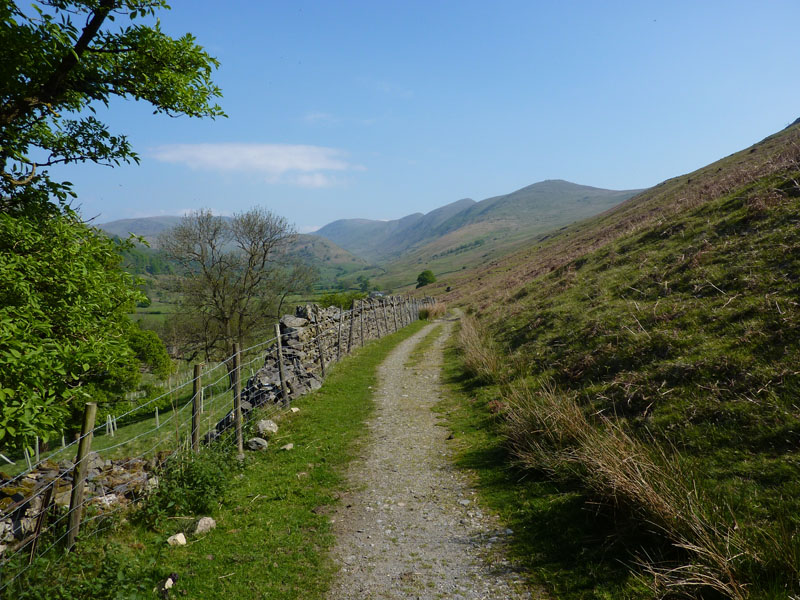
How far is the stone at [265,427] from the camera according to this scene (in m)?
10.2

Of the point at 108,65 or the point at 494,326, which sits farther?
the point at 494,326

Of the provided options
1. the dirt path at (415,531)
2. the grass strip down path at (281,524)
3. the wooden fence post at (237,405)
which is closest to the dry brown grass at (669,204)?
the dirt path at (415,531)

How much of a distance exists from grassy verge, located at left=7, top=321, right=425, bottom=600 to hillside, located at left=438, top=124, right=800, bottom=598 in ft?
12.3

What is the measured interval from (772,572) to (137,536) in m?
7.25

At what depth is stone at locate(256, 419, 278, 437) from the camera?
10.2 m

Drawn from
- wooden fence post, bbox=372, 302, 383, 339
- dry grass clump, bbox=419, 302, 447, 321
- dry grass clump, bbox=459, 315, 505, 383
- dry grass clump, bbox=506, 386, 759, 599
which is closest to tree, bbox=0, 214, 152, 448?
dry grass clump, bbox=506, 386, 759, 599

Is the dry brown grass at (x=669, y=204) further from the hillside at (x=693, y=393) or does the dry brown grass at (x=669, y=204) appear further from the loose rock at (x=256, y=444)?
the loose rock at (x=256, y=444)

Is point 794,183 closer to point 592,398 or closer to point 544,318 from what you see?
point 544,318

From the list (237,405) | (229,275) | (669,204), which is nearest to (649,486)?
(237,405)

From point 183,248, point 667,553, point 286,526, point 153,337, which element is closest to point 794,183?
point 667,553

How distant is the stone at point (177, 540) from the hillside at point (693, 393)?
5.48 m

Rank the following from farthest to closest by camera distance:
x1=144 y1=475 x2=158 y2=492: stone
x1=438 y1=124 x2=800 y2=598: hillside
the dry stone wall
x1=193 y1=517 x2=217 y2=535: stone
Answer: x1=144 y1=475 x2=158 y2=492: stone → x1=193 y1=517 x2=217 y2=535: stone → the dry stone wall → x1=438 y1=124 x2=800 y2=598: hillside

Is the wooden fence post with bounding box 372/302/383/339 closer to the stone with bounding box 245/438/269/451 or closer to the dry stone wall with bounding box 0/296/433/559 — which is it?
the dry stone wall with bounding box 0/296/433/559

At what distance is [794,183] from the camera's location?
517 inches
